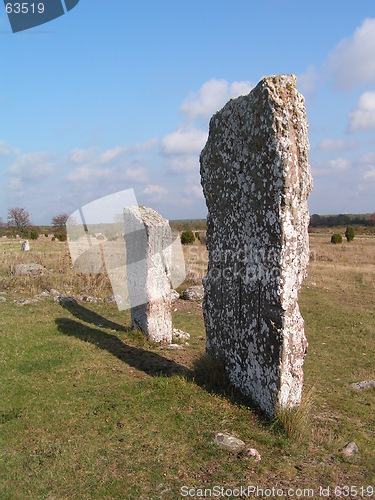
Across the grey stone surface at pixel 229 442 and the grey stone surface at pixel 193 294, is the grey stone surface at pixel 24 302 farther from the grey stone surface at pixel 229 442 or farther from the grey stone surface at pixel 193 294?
the grey stone surface at pixel 229 442

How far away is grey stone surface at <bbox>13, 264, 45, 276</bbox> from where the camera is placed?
53.2ft

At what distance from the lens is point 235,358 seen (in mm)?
5945

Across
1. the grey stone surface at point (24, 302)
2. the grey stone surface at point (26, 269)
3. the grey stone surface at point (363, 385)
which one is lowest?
the grey stone surface at point (363, 385)

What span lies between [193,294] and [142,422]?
947cm

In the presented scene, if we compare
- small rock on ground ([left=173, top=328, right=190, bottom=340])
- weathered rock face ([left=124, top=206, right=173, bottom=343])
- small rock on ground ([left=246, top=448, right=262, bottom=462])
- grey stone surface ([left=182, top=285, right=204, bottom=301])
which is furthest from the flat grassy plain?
grey stone surface ([left=182, top=285, right=204, bottom=301])

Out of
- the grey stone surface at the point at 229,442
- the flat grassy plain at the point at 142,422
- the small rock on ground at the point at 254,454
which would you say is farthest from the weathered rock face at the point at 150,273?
the small rock on ground at the point at 254,454

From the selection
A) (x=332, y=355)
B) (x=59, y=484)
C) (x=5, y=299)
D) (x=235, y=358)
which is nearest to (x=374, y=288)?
(x=332, y=355)

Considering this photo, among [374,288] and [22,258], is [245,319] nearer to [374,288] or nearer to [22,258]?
[374,288]

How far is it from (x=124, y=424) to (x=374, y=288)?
1467 centimetres

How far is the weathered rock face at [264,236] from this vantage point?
501 cm

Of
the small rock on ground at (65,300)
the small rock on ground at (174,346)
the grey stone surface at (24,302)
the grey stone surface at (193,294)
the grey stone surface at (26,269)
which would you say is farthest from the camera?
the grey stone surface at (26,269)

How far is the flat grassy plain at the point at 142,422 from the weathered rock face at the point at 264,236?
626 millimetres

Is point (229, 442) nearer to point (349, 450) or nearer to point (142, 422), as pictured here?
point (142, 422)

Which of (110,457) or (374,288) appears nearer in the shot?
(110,457)
